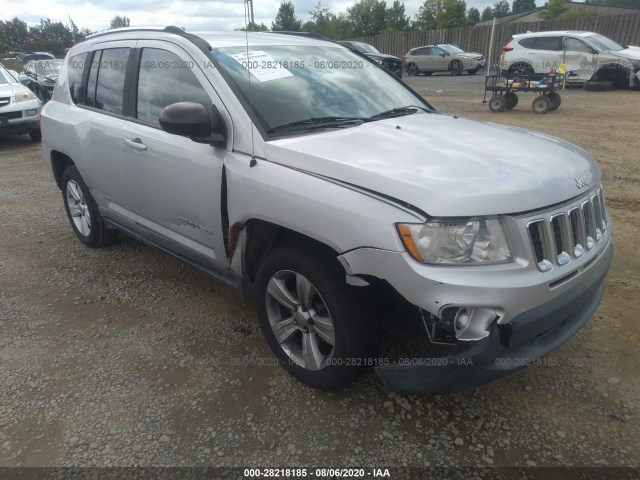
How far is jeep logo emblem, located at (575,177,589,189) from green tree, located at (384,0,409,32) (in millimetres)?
54110

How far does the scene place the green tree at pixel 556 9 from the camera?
49719 millimetres

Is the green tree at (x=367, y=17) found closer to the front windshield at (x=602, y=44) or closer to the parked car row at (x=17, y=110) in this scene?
the front windshield at (x=602, y=44)

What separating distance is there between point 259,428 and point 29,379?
148 centimetres

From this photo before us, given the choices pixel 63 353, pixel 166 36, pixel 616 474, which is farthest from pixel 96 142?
pixel 616 474

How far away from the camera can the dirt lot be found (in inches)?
91.3

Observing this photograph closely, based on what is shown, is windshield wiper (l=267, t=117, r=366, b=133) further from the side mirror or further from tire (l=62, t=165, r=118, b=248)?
tire (l=62, t=165, r=118, b=248)

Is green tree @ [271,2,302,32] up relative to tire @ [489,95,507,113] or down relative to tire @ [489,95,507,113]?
up

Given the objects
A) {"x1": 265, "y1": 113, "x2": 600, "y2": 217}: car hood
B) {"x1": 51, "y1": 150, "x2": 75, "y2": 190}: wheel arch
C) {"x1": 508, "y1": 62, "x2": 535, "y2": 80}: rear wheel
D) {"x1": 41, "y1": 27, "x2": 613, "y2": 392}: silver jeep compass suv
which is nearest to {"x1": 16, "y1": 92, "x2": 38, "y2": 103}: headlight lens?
{"x1": 51, "y1": 150, "x2": 75, "y2": 190}: wheel arch

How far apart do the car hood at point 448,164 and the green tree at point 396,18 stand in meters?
53.9

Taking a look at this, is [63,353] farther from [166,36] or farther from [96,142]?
[166,36]

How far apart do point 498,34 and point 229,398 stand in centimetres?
2766

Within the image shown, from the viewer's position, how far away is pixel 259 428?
247 centimetres

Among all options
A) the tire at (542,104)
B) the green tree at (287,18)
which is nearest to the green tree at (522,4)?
the green tree at (287,18)

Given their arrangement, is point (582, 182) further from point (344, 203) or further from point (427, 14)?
point (427, 14)
